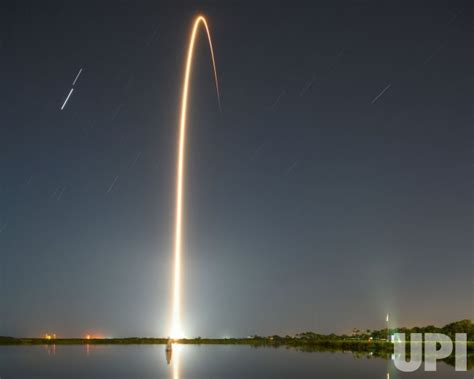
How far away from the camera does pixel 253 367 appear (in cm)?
5172

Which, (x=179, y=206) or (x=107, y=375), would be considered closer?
(x=179, y=206)

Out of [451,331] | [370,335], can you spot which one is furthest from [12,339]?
[451,331]

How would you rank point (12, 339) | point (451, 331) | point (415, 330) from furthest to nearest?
point (12, 339) < point (415, 330) < point (451, 331)

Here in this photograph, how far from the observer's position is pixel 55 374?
44.9 meters

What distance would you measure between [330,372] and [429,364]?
28.9 ft

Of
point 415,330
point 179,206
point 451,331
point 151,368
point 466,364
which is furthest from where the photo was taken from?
point 415,330

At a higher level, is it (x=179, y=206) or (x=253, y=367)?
(x=179, y=206)

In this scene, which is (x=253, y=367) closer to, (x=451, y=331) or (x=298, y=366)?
(x=298, y=366)

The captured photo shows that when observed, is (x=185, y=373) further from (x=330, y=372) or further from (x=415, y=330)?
(x=415, y=330)

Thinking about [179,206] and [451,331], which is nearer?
[179,206]

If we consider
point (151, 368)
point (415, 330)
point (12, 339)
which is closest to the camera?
point (151, 368)

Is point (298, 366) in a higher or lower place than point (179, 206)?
lower

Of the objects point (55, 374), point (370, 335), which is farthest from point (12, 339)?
point (55, 374)

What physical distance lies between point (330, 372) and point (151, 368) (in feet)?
51.5
